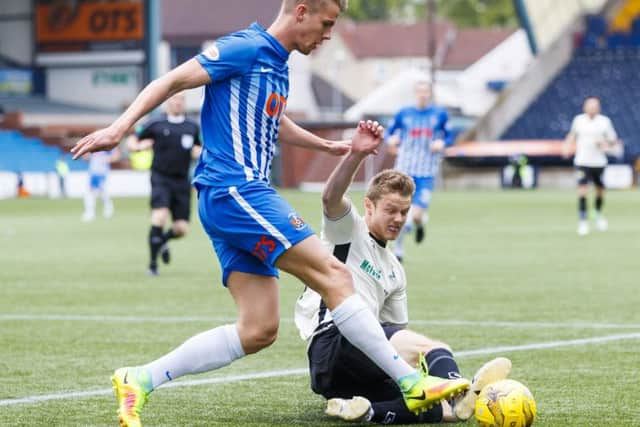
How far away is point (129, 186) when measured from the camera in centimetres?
5338

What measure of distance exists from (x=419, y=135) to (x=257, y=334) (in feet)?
46.8

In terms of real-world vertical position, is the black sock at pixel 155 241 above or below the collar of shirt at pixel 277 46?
below

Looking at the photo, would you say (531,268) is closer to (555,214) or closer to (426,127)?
(426,127)

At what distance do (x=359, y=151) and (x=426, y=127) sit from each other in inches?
557

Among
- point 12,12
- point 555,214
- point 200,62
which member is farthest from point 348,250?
point 12,12

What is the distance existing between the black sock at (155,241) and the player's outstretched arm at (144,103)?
35.4ft

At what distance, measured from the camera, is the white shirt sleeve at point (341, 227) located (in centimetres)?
712

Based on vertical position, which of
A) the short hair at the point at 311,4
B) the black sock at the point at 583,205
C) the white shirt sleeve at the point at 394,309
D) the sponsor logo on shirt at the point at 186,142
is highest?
the short hair at the point at 311,4

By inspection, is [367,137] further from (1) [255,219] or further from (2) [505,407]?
(2) [505,407]

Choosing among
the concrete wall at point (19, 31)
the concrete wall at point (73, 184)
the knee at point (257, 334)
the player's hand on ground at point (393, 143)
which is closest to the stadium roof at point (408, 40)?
the concrete wall at point (19, 31)

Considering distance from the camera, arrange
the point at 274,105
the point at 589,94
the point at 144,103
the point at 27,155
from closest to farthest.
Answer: the point at 144,103, the point at 274,105, the point at 27,155, the point at 589,94

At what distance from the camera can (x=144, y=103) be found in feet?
20.0

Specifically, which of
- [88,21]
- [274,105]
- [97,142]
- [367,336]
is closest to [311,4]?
[274,105]

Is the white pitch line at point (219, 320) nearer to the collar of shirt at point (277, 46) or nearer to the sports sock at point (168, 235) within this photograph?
the sports sock at point (168, 235)
